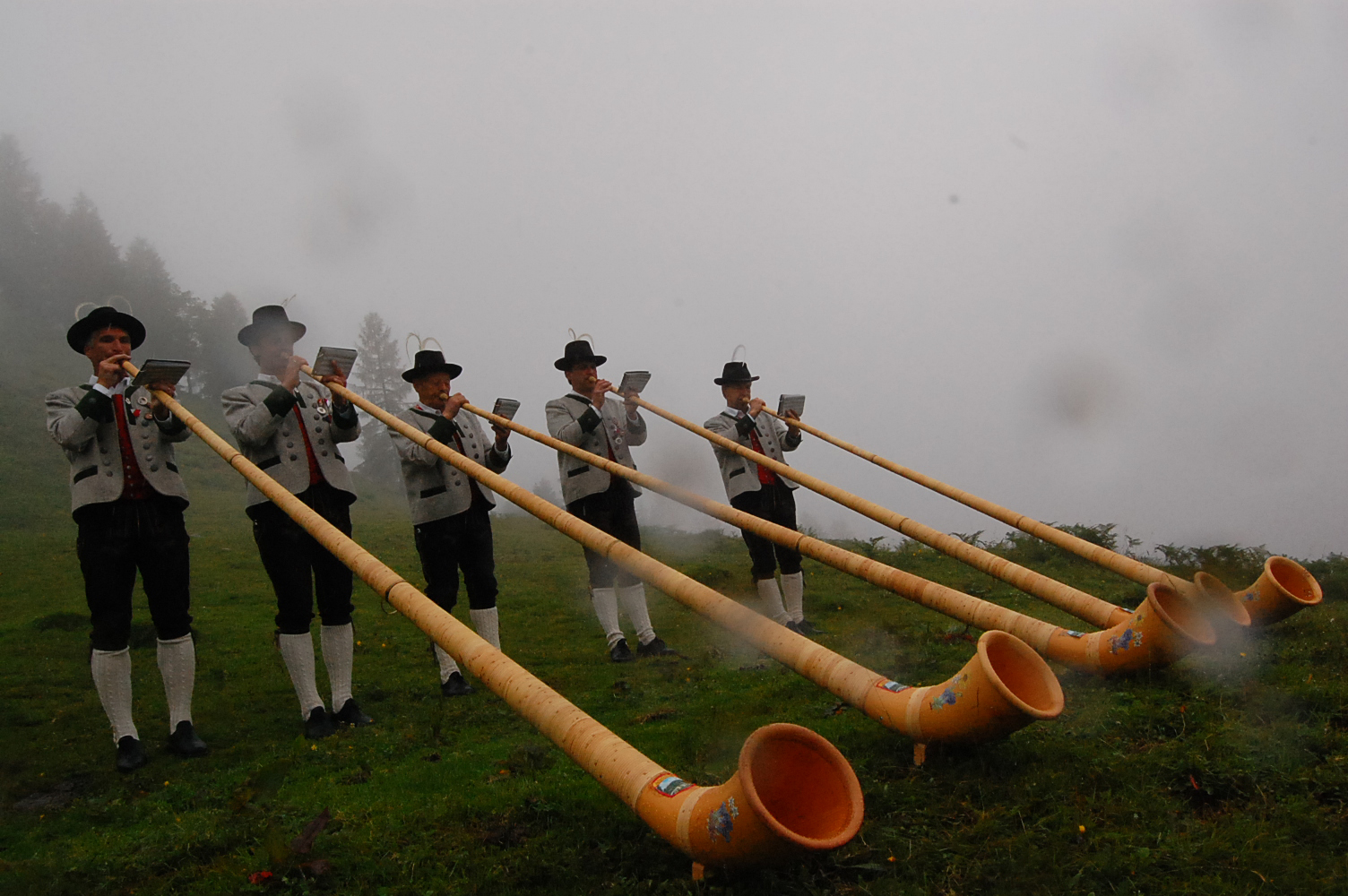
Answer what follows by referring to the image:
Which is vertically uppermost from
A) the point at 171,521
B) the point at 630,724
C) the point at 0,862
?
the point at 171,521

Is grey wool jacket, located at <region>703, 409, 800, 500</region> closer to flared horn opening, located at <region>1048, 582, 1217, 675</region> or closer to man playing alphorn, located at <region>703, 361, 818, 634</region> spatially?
man playing alphorn, located at <region>703, 361, 818, 634</region>

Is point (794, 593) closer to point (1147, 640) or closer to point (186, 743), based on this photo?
point (1147, 640)

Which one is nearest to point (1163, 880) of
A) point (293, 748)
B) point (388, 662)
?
point (293, 748)

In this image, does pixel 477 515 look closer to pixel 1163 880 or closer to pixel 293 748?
pixel 293 748

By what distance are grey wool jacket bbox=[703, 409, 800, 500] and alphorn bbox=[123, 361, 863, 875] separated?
5.70 meters

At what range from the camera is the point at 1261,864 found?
2.71 metres

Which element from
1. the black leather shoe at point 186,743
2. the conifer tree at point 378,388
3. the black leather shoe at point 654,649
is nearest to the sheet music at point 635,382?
the black leather shoe at point 654,649

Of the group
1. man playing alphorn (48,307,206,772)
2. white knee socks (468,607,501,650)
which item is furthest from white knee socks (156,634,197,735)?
white knee socks (468,607,501,650)

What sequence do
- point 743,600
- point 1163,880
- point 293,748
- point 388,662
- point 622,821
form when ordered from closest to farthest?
1. point 1163,880
2. point 622,821
3. point 293,748
4. point 388,662
5. point 743,600

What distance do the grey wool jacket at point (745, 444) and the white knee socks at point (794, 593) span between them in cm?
99

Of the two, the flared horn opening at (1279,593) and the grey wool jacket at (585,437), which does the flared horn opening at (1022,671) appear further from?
the grey wool jacket at (585,437)

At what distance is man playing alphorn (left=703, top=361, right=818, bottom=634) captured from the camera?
843 cm

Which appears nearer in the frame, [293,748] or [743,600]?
[293,748]

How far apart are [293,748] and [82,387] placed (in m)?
2.88
